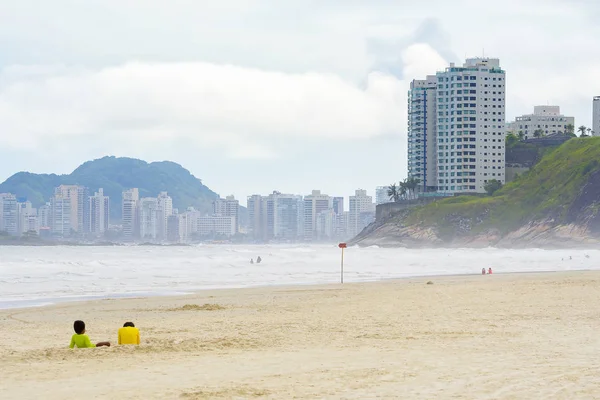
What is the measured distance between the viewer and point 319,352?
1459 cm

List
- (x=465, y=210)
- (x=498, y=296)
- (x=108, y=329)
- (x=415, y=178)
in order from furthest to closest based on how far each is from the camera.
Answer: (x=415, y=178) → (x=465, y=210) → (x=498, y=296) → (x=108, y=329)

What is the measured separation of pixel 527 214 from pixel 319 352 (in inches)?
5672

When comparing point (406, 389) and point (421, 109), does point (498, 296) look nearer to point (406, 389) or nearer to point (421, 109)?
point (406, 389)

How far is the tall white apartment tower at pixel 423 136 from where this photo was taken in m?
190

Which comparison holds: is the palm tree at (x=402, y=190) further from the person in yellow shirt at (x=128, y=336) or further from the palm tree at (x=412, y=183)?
the person in yellow shirt at (x=128, y=336)

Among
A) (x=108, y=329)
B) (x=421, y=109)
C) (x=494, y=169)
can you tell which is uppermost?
(x=421, y=109)

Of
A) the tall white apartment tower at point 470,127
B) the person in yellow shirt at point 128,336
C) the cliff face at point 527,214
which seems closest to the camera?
the person in yellow shirt at point 128,336

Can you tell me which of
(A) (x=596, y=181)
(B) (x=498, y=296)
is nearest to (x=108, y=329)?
(B) (x=498, y=296)

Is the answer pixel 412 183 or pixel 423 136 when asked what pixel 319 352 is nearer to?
pixel 412 183

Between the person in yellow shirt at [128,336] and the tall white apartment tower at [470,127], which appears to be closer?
the person in yellow shirt at [128,336]

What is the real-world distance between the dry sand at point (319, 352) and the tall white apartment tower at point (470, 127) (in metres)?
155

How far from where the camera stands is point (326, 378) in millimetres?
11758

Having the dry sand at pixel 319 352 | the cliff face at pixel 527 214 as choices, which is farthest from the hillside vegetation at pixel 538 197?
the dry sand at pixel 319 352

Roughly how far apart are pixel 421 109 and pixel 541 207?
49595 millimetres
